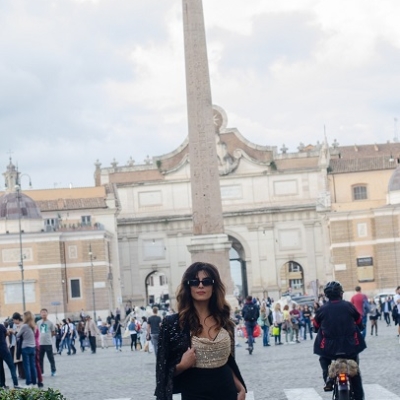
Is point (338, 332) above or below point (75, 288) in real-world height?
below

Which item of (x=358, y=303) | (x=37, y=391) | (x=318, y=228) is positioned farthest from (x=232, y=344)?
(x=318, y=228)

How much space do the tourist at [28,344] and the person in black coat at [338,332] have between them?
9706 mm

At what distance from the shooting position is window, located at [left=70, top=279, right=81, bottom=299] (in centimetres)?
7144

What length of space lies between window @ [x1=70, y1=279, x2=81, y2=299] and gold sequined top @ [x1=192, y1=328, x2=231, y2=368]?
210 ft

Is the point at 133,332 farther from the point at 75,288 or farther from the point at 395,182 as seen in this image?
the point at 395,182

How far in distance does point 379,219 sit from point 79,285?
50.3ft

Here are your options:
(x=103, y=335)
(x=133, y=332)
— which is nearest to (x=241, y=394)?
(x=133, y=332)

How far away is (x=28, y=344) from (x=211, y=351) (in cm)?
1383

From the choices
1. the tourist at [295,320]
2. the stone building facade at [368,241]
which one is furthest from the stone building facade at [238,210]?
the tourist at [295,320]

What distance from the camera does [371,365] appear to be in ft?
68.3

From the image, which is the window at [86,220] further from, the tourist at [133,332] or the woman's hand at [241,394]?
the woman's hand at [241,394]

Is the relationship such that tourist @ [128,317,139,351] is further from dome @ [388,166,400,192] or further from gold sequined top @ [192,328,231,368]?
dome @ [388,166,400,192]

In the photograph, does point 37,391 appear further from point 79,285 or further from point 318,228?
point 318,228

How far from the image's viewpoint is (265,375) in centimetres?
2038
